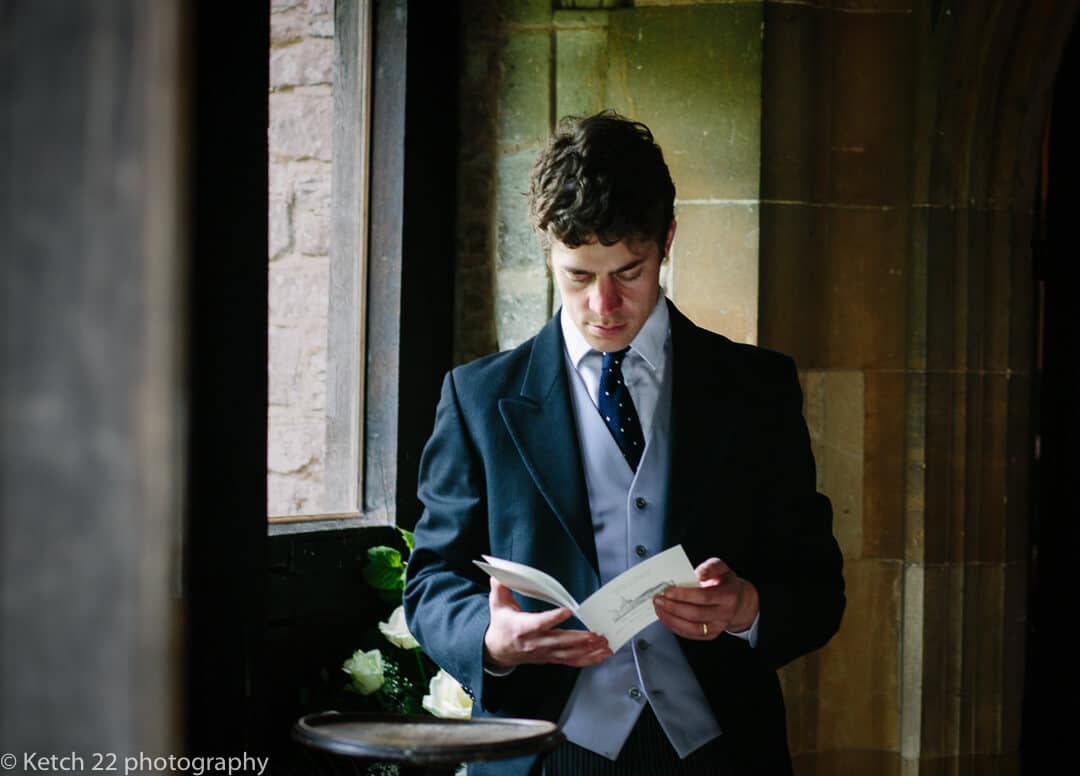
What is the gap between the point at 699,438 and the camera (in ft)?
6.32

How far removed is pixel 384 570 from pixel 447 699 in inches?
18.2

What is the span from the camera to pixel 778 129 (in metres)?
2.90

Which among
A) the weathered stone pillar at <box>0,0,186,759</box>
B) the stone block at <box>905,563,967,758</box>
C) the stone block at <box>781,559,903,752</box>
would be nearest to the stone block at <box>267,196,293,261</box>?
the stone block at <box>781,559,903,752</box>

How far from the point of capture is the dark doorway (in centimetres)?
341

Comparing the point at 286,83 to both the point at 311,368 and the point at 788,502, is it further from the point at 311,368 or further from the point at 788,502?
the point at 788,502

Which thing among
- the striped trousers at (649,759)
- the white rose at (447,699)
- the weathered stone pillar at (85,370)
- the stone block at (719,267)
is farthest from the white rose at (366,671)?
the weathered stone pillar at (85,370)

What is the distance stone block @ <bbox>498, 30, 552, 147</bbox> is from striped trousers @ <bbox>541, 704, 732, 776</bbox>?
1.67 metres

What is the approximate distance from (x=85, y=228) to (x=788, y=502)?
155 centimetres

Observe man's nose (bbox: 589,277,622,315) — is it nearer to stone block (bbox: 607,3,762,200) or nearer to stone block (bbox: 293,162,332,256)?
stone block (bbox: 607,3,762,200)

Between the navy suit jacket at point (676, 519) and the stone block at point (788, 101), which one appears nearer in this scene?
the navy suit jacket at point (676, 519)

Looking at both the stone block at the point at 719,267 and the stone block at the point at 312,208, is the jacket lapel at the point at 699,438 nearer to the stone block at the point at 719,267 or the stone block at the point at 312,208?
the stone block at the point at 719,267

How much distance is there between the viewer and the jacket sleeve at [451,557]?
6.05 ft

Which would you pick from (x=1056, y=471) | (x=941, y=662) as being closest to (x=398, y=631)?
(x=941, y=662)

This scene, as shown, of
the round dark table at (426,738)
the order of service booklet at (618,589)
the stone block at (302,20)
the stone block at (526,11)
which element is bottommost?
the round dark table at (426,738)
